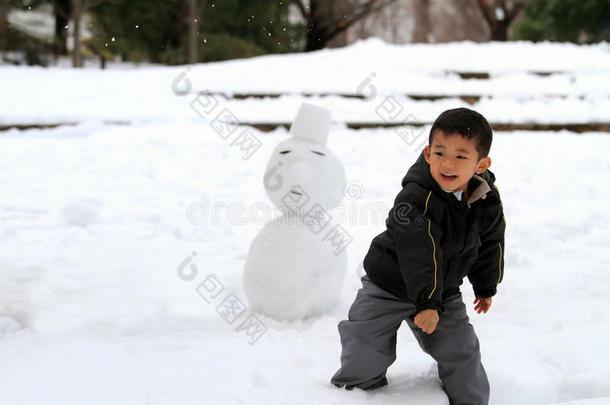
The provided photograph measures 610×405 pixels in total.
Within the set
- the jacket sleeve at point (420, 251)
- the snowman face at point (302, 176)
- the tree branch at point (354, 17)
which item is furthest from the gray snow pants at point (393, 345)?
the tree branch at point (354, 17)

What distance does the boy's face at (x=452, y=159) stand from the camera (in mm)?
1691

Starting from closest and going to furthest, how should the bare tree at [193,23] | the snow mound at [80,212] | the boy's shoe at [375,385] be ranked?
the boy's shoe at [375,385] → the snow mound at [80,212] → the bare tree at [193,23]

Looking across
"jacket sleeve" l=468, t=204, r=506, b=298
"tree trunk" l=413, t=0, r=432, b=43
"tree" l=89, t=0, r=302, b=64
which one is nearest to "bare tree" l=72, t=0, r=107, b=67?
"tree" l=89, t=0, r=302, b=64

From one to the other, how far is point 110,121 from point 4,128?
4.15ft

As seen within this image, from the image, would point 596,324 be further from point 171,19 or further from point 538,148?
point 171,19

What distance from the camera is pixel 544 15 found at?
42.7ft

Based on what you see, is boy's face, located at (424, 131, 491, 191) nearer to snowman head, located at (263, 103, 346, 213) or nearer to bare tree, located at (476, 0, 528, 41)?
snowman head, located at (263, 103, 346, 213)

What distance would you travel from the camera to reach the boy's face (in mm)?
1691

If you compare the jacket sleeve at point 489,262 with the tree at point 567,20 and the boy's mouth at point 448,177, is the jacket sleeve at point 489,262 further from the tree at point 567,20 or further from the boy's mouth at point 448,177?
the tree at point 567,20

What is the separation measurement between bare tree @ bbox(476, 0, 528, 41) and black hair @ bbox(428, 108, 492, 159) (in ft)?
Answer: 53.9

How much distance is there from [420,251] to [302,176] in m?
0.87

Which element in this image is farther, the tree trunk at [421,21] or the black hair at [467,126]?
the tree trunk at [421,21]

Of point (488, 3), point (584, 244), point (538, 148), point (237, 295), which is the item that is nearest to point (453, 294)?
point (237, 295)

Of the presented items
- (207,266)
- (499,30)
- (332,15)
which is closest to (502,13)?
(499,30)
